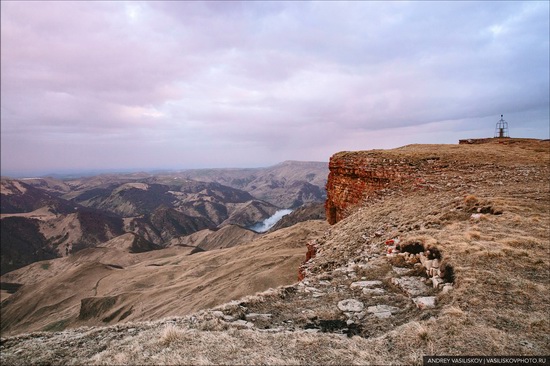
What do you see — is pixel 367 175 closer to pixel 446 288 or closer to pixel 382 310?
pixel 446 288

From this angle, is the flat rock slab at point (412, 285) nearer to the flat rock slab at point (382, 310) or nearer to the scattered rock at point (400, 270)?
the scattered rock at point (400, 270)

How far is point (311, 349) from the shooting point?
555 cm

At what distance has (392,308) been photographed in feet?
25.0

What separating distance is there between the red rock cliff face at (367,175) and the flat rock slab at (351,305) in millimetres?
13512

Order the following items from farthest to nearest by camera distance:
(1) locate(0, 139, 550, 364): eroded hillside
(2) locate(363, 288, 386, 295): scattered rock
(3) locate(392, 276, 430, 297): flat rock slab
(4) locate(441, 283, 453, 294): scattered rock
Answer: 1. (2) locate(363, 288, 386, 295): scattered rock
2. (3) locate(392, 276, 430, 297): flat rock slab
3. (4) locate(441, 283, 453, 294): scattered rock
4. (1) locate(0, 139, 550, 364): eroded hillside

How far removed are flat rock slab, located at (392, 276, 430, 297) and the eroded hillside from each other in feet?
0.10

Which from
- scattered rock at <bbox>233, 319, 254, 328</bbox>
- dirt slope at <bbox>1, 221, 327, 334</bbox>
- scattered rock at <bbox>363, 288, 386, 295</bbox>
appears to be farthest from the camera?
dirt slope at <bbox>1, 221, 327, 334</bbox>

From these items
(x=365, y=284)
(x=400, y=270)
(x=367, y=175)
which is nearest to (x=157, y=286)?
(x=367, y=175)

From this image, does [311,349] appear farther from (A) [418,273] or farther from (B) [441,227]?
(B) [441,227]

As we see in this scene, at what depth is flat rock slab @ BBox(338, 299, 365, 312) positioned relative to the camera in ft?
25.4

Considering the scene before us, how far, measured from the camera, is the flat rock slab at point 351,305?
7.74m

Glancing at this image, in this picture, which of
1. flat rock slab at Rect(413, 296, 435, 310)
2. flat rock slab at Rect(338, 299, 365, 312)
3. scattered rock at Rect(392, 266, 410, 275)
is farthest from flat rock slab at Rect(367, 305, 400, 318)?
scattered rock at Rect(392, 266, 410, 275)

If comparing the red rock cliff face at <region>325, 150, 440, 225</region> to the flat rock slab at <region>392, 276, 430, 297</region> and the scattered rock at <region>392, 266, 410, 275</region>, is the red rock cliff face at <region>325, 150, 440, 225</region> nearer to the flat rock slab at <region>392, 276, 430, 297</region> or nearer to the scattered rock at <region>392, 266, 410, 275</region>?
the scattered rock at <region>392, 266, 410, 275</region>

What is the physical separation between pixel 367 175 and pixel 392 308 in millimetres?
15816
